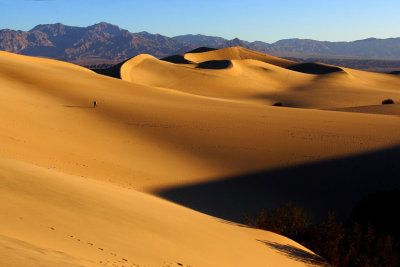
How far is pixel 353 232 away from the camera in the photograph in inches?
389

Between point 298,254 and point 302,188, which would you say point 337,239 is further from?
point 302,188

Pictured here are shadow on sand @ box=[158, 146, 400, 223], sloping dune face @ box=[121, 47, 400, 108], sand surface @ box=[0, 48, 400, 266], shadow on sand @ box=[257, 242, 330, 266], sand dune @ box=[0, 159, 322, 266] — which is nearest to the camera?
sand dune @ box=[0, 159, 322, 266]

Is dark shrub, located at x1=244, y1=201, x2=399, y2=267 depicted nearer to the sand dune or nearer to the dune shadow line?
the dune shadow line

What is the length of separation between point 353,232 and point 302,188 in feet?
15.3

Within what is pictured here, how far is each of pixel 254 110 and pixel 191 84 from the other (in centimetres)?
3216

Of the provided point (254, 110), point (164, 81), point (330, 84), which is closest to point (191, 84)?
point (164, 81)

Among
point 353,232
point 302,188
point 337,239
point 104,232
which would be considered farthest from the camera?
point 302,188

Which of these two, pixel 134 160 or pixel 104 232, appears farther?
pixel 134 160

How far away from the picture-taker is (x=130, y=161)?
52.1ft

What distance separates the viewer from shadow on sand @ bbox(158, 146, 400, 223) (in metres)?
13.0

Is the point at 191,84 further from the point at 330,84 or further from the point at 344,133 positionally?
the point at 344,133

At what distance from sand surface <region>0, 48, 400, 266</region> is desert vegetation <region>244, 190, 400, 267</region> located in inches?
28.5

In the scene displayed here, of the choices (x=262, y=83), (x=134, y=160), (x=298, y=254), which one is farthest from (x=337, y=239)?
(x=262, y=83)

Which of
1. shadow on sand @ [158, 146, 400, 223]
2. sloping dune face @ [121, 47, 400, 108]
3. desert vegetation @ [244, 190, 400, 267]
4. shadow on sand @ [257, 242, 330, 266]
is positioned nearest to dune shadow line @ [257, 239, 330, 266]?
shadow on sand @ [257, 242, 330, 266]
